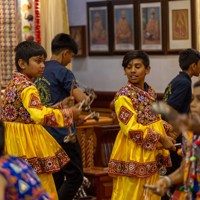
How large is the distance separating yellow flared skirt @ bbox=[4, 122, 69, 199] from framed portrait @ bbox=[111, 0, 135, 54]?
158 inches

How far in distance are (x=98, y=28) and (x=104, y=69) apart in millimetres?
509

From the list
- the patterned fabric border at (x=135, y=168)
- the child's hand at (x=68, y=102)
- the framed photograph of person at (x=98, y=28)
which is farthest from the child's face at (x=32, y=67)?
the framed photograph of person at (x=98, y=28)

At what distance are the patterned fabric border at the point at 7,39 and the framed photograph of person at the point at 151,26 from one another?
2.01m

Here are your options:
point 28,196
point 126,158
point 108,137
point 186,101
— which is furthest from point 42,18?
point 28,196

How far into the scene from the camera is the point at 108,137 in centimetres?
810

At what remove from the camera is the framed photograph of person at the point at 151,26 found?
29.7 ft

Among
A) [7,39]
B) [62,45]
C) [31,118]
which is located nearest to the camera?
[31,118]

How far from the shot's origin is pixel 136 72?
5.77m

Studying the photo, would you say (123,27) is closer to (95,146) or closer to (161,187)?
(95,146)

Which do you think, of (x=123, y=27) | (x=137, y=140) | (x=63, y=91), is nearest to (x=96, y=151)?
(x=63, y=91)

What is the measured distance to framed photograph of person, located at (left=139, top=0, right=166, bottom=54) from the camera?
9039 mm

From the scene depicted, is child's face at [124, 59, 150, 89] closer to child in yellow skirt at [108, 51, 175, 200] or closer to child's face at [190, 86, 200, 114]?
child in yellow skirt at [108, 51, 175, 200]

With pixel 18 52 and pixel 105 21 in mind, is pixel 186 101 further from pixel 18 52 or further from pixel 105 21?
pixel 105 21

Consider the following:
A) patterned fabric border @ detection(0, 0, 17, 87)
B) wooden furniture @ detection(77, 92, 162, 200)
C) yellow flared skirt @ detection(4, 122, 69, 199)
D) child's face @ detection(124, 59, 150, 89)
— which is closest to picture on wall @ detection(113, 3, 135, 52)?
wooden furniture @ detection(77, 92, 162, 200)
